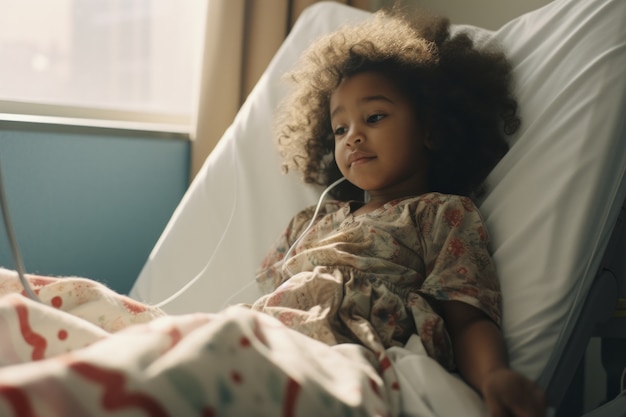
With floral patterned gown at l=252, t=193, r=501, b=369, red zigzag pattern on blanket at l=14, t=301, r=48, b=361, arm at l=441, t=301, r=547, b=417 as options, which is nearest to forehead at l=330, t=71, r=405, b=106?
floral patterned gown at l=252, t=193, r=501, b=369

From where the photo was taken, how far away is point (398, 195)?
1.26 m

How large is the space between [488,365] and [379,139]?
1.47 ft

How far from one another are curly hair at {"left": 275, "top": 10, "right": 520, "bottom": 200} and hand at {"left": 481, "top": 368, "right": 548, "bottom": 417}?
482mm

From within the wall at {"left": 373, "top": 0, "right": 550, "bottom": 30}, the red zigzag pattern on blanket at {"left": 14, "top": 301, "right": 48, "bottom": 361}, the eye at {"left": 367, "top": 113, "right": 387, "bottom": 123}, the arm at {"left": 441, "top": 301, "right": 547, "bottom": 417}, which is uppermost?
the wall at {"left": 373, "top": 0, "right": 550, "bottom": 30}

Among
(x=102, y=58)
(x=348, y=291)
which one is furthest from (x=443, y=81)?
(x=102, y=58)

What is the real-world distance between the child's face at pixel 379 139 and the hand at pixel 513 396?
485 mm

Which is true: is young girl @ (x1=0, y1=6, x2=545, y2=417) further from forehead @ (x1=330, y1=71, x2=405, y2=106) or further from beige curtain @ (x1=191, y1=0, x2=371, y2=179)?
beige curtain @ (x1=191, y1=0, x2=371, y2=179)

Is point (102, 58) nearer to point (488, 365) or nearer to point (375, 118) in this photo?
point (375, 118)

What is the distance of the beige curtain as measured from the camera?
200 cm

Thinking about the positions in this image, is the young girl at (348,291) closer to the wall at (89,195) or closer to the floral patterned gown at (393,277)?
the floral patterned gown at (393,277)

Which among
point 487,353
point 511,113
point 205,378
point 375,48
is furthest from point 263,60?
point 205,378

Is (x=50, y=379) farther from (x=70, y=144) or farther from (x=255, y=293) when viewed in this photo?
(x=70, y=144)

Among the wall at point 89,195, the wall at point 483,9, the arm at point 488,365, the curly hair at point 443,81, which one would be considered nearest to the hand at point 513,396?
the arm at point 488,365

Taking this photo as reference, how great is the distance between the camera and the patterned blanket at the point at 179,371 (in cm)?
53
